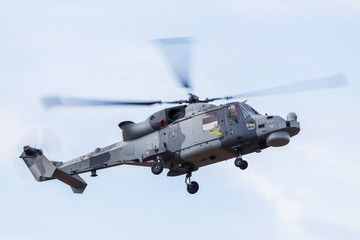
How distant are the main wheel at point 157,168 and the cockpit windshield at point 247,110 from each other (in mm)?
4314

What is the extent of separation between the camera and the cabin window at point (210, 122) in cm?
3016

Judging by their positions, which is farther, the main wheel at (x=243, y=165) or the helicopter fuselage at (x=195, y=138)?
the main wheel at (x=243, y=165)

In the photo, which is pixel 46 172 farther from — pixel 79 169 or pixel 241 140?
pixel 241 140

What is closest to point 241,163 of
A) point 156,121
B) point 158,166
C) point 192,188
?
point 192,188

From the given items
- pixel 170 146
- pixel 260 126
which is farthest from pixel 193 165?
pixel 260 126

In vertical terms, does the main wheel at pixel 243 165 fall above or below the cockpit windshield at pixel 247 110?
below

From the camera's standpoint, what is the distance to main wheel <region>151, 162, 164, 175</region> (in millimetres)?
30628

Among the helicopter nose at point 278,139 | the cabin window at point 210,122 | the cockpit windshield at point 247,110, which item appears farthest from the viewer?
the cabin window at point 210,122

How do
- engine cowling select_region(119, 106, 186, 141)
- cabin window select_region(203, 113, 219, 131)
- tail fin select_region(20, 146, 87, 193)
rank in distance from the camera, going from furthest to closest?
tail fin select_region(20, 146, 87, 193) → engine cowling select_region(119, 106, 186, 141) → cabin window select_region(203, 113, 219, 131)

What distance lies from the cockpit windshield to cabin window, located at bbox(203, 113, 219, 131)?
3.90ft

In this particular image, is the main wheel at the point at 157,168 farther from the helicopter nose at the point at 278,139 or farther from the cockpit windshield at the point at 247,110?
the helicopter nose at the point at 278,139

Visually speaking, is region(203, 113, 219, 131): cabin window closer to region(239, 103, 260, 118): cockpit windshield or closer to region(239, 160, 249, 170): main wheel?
region(239, 103, 260, 118): cockpit windshield

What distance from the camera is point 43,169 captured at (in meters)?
33.3

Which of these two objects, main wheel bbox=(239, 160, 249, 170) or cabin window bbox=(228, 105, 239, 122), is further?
cabin window bbox=(228, 105, 239, 122)
